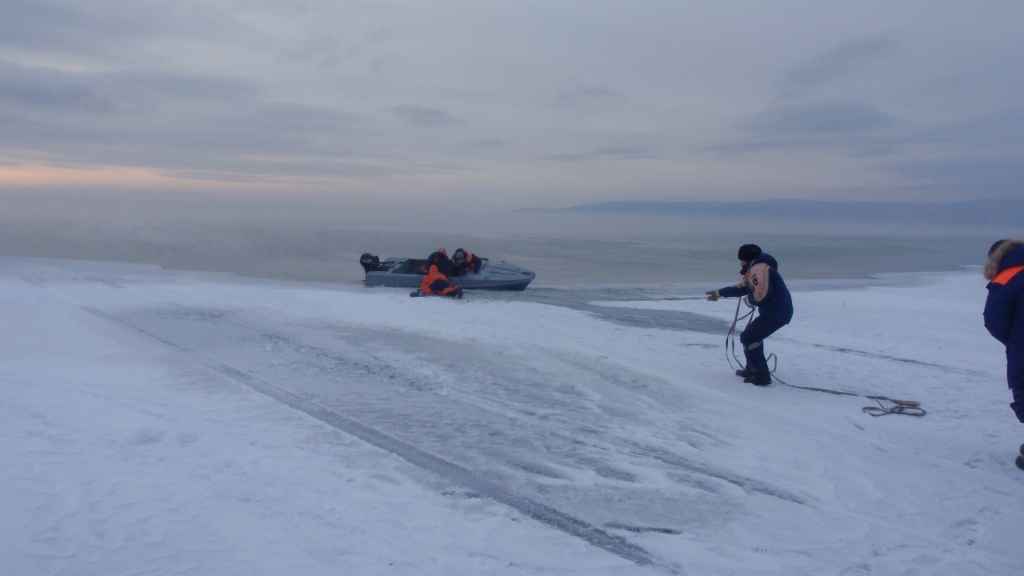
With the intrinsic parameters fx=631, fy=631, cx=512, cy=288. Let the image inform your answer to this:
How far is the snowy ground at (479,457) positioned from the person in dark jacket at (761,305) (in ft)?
1.00

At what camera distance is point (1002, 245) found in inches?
195

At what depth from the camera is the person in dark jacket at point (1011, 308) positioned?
15.7 ft

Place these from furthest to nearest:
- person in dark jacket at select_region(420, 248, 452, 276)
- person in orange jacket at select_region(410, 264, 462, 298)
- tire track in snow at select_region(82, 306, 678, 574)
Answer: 1. person in dark jacket at select_region(420, 248, 452, 276)
2. person in orange jacket at select_region(410, 264, 462, 298)
3. tire track in snow at select_region(82, 306, 678, 574)

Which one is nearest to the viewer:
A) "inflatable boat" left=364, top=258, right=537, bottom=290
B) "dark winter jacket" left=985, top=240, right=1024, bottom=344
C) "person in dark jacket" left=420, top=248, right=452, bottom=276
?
"dark winter jacket" left=985, top=240, right=1024, bottom=344

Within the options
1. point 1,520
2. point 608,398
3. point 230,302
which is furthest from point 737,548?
point 230,302

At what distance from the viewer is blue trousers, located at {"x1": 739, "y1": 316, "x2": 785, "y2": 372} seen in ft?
23.3

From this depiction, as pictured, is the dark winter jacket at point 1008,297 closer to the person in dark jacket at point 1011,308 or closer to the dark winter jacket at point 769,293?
the person in dark jacket at point 1011,308

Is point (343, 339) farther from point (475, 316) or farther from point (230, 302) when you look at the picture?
point (230, 302)

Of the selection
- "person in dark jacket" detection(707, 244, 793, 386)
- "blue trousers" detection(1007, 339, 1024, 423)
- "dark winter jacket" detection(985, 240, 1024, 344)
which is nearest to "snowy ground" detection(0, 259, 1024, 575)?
"person in dark jacket" detection(707, 244, 793, 386)

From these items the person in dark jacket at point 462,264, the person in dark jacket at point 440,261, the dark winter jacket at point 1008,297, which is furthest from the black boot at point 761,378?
the person in dark jacket at point 462,264

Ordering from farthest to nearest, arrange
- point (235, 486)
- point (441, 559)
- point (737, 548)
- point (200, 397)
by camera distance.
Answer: point (200, 397)
point (235, 486)
point (737, 548)
point (441, 559)

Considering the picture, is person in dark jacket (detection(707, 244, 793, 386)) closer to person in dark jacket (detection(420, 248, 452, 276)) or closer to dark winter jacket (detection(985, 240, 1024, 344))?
dark winter jacket (detection(985, 240, 1024, 344))

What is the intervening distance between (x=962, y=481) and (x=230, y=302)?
1184 cm

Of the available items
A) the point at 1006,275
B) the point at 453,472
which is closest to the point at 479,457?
the point at 453,472
